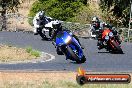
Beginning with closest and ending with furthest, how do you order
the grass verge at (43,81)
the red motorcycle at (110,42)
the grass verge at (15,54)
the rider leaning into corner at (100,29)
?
the grass verge at (43,81) → the grass verge at (15,54) → the red motorcycle at (110,42) → the rider leaning into corner at (100,29)

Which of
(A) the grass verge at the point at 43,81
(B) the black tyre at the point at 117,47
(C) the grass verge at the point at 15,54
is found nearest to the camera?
(A) the grass verge at the point at 43,81

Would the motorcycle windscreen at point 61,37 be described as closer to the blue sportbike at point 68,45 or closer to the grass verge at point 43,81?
the blue sportbike at point 68,45

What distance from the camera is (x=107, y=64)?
21.4 meters

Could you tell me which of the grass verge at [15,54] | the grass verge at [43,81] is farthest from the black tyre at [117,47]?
the grass verge at [43,81]

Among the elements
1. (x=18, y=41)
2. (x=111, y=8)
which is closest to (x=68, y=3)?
(x=111, y=8)

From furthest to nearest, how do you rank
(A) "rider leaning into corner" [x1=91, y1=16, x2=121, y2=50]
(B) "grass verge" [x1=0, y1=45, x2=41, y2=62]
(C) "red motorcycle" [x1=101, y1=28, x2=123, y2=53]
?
(A) "rider leaning into corner" [x1=91, y1=16, x2=121, y2=50] < (C) "red motorcycle" [x1=101, y1=28, x2=123, y2=53] < (B) "grass verge" [x1=0, y1=45, x2=41, y2=62]

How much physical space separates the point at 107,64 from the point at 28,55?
12.4ft

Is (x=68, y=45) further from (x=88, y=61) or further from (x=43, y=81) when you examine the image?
(x=43, y=81)

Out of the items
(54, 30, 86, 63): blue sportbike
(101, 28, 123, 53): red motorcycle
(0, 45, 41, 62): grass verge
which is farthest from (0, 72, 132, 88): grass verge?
(101, 28, 123, 53): red motorcycle

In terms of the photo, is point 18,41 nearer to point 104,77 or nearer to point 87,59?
point 87,59

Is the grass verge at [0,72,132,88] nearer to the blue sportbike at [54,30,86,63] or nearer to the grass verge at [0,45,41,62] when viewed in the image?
the blue sportbike at [54,30,86,63]

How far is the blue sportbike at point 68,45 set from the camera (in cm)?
2088

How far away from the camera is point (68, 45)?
20.9 meters

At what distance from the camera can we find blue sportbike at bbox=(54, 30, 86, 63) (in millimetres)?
20875
